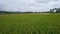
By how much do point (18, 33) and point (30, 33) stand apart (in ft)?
1.89

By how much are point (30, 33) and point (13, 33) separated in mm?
811

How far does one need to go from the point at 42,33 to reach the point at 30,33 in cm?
57

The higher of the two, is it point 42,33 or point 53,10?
point 42,33

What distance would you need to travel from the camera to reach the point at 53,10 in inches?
2260

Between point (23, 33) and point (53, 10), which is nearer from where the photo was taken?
point (23, 33)

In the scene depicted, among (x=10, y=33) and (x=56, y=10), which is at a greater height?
(x=10, y=33)

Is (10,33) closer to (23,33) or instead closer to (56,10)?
(23,33)

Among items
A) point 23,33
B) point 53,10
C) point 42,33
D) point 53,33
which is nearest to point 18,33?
point 23,33

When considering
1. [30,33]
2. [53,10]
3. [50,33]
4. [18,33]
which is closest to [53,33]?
[50,33]

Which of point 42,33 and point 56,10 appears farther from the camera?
point 56,10

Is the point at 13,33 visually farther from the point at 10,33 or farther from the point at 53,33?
the point at 53,33

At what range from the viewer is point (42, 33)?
7465 millimetres

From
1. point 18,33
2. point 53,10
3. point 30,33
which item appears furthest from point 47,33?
point 53,10

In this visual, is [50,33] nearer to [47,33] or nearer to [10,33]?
[47,33]
